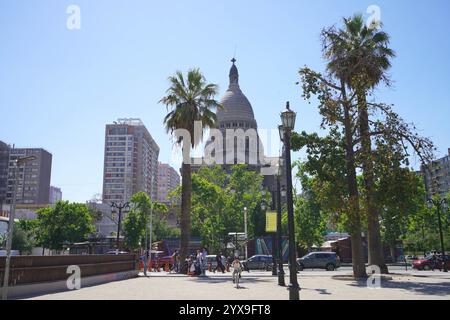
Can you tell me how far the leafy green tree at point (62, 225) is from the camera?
59.1m

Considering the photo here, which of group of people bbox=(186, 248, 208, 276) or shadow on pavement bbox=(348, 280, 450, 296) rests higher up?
group of people bbox=(186, 248, 208, 276)

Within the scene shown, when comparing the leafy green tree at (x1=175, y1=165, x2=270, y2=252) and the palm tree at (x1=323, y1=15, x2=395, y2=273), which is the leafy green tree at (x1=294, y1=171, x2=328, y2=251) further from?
the palm tree at (x1=323, y1=15, x2=395, y2=273)

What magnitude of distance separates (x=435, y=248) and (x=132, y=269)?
159 feet

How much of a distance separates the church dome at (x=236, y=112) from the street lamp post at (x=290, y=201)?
331 ft

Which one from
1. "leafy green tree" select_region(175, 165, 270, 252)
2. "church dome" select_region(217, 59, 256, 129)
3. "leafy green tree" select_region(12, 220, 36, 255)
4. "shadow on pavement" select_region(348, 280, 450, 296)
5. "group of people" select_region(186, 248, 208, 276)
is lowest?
"shadow on pavement" select_region(348, 280, 450, 296)

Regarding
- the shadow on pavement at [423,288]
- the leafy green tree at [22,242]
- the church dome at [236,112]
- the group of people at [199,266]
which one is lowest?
the shadow on pavement at [423,288]

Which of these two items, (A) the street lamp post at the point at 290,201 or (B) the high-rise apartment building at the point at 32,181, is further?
(B) the high-rise apartment building at the point at 32,181

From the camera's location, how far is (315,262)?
3822cm

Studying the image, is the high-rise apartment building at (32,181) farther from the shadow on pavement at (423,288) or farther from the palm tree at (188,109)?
the shadow on pavement at (423,288)

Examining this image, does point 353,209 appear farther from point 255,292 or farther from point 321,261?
point 321,261

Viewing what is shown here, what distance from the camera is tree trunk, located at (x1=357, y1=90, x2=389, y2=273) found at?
22844 mm

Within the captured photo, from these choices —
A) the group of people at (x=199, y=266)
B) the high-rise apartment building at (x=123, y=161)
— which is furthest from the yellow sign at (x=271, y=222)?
the high-rise apartment building at (x=123, y=161)

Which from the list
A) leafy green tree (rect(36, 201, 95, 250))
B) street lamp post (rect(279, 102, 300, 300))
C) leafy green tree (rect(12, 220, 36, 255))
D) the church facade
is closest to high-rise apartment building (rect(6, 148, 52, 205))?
the church facade

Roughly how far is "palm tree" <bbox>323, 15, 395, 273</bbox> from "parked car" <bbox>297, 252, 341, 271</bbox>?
1101 cm
